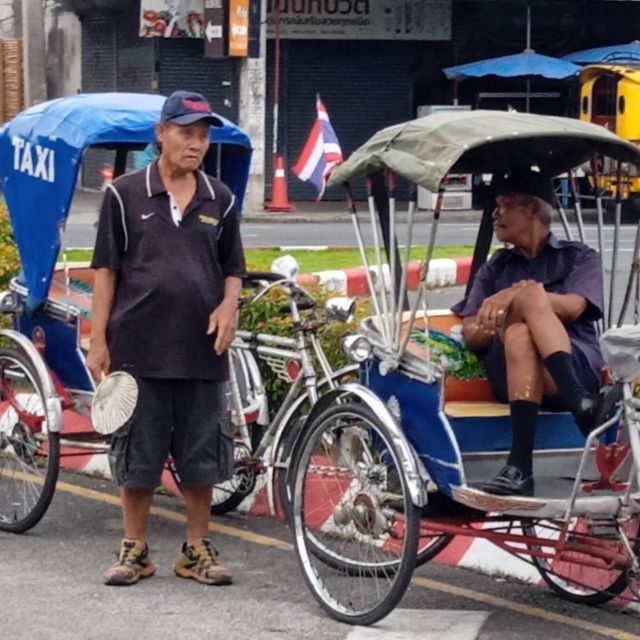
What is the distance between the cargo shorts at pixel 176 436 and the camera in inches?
239

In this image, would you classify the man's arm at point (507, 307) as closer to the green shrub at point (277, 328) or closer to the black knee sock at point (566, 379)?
the black knee sock at point (566, 379)

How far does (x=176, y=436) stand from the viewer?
6.20 m

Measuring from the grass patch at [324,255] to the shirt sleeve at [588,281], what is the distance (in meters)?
8.18

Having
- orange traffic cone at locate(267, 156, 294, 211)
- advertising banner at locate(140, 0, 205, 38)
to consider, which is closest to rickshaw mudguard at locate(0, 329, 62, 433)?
orange traffic cone at locate(267, 156, 294, 211)

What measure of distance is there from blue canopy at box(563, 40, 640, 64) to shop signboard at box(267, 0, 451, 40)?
7.63 ft

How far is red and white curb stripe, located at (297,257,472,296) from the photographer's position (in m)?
12.8

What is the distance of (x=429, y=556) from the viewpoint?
243 inches

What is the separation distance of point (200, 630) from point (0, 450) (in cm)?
194

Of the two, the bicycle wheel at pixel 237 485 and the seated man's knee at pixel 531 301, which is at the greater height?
the seated man's knee at pixel 531 301

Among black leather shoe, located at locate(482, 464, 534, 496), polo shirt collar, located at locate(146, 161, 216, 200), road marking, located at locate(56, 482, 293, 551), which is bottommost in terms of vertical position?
road marking, located at locate(56, 482, 293, 551)

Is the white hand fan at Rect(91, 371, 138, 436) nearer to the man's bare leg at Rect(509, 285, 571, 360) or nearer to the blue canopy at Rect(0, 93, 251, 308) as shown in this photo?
the blue canopy at Rect(0, 93, 251, 308)

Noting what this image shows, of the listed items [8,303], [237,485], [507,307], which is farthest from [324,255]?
[507,307]

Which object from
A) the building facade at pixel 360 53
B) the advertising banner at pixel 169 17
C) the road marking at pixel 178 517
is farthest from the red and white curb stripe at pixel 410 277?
the building facade at pixel 360 53

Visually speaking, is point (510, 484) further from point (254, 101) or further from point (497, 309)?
point (254, 101)
